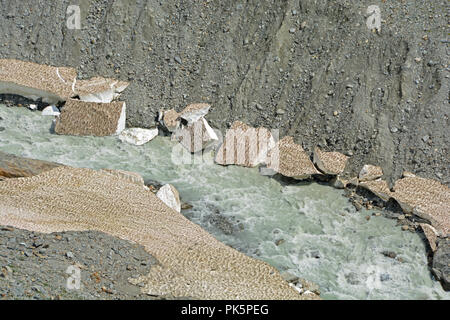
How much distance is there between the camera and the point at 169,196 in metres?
9.76

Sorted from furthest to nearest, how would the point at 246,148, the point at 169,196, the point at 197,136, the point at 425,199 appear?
1. the point at 197,136
2. the point at 246,148
3. the point at 425,199
4. the point at 169,196

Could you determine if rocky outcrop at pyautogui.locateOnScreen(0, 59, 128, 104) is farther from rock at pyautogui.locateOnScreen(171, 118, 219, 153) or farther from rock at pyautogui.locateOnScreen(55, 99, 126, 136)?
rock at pyautogui.locateOnScreen(171, 118, 219, 153)

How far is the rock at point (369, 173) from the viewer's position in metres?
10.4

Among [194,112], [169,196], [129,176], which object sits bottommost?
[169,196]

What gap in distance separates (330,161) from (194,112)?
306cm

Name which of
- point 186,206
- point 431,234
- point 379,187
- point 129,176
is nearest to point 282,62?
point 379,187

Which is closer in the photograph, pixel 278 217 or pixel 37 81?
pixel 278 217

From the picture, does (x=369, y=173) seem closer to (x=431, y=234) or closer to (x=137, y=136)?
(x=431, y=234)

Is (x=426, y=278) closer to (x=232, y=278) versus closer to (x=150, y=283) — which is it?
(x=232, y=278)

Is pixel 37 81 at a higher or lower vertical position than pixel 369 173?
higher

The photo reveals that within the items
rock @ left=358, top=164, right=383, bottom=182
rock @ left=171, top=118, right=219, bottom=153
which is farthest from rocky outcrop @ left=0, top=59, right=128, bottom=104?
rock @ left=358, top=164, right=383, bottom=182

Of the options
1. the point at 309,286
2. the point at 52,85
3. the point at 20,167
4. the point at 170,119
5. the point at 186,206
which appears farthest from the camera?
the point at 52,85

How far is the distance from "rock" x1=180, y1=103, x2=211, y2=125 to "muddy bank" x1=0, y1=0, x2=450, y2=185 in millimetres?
175

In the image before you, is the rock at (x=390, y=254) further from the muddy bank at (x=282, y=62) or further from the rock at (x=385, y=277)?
the muddy bank at (x=282, y=62)
